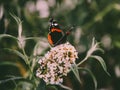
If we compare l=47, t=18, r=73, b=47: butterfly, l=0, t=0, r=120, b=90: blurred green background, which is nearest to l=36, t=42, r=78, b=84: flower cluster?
l=47, t=18, r=73, b=47: butterfly

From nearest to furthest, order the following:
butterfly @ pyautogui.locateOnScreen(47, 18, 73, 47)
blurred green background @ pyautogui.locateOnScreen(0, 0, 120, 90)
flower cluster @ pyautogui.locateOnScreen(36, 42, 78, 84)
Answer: flower cluster @ pyautogui.locateOnScreen(36, 42, 78, 84), butterfly @ pyautogui.locateOnScreen(47, 18, 73, 47), blurred green background @ pyautogui.locateOnScreen(0, 0, 120, 90)

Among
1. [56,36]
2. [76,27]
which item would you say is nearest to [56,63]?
[56,36]

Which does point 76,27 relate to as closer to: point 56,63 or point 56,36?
point 56,36

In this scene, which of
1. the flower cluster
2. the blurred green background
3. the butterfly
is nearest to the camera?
the flower cluster

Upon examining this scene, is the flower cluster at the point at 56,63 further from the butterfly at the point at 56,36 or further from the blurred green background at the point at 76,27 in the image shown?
the blurred green background at the point at 76,27

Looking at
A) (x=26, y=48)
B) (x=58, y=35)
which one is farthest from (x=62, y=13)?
(x=58, y=35)

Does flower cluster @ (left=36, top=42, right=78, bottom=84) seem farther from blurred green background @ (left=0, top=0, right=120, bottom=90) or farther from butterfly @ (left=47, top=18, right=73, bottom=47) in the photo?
blurred green background @ (left=0, top=0, right=120, bottom=90)
